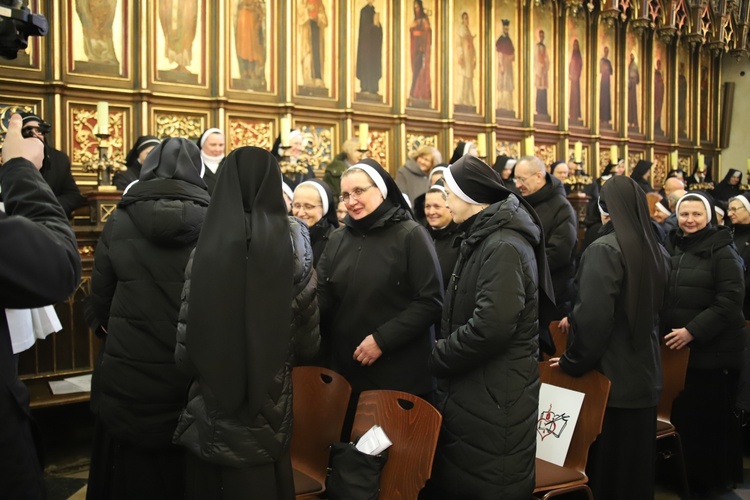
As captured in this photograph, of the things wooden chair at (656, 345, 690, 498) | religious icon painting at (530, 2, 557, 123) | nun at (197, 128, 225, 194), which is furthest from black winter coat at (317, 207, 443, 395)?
religious icon painting at (530, 2, 557, 123)

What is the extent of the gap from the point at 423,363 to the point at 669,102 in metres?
13.1

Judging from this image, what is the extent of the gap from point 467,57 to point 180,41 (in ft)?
15.5

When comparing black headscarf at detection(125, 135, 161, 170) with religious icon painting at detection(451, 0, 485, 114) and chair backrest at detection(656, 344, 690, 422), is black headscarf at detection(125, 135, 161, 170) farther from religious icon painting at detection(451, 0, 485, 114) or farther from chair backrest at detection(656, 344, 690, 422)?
religious icon painting at detection(451, 0, 485, 114)

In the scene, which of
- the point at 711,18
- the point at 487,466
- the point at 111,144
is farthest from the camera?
the point at 711,18

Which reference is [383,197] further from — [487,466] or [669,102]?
[669,102]

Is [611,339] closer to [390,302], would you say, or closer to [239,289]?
[390,302]

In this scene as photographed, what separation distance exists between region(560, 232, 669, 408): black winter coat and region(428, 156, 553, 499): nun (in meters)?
0.60

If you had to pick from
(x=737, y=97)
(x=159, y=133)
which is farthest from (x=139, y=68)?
(x=737, y=97)

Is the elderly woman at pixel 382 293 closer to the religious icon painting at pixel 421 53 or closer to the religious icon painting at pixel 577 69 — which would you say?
the religious icon painting at pixel 421 53

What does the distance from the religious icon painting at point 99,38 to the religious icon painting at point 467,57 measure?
504cm

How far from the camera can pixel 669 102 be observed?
14641 mm

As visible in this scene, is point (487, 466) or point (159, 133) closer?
point (487, 466)

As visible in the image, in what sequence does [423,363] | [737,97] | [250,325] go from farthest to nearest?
[737,97] < [423,363] < [250,325]

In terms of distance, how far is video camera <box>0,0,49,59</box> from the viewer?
81.4 inches
